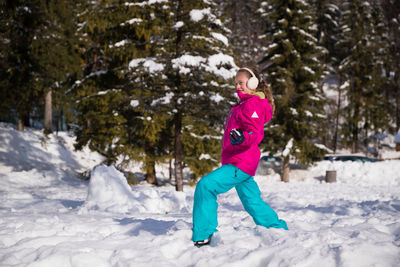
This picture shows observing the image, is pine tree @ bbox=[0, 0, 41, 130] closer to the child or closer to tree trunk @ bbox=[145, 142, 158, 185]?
tree trunk @ bbox=[145, 142, 158, 185]

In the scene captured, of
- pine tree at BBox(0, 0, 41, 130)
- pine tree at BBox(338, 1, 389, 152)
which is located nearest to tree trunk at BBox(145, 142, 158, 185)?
pine tree at BBox(0, 0, 41, 130)

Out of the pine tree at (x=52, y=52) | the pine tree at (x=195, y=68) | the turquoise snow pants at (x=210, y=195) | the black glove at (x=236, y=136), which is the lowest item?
the turquoise snow pants at (x=210, y=195)

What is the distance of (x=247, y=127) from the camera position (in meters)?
3.11

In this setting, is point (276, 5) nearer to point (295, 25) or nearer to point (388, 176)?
point (295, 25)

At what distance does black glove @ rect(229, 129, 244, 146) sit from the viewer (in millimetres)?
3066

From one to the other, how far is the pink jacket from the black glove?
0.13 ft

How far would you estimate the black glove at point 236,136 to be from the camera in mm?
3066

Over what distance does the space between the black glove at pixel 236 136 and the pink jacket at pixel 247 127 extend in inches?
1.6

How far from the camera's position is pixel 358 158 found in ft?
80.3

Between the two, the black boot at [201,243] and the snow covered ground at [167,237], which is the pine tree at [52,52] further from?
the black boot at [201,243]

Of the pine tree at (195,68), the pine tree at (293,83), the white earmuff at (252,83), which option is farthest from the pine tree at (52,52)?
the white earmuff at (252,83)

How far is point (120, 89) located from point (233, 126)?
11.0 m

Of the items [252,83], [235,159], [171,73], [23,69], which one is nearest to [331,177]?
[171,73]

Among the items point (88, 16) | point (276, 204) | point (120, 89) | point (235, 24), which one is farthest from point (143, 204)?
point (235, 24)
